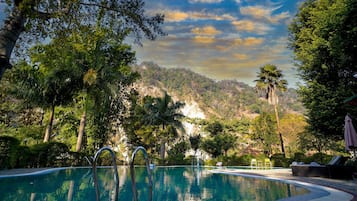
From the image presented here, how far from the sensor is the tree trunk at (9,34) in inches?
193

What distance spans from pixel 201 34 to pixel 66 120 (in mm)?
39825

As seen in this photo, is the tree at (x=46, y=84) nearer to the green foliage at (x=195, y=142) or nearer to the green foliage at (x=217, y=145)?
the green foliage at (x=195, y=142)

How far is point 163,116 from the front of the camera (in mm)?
27641

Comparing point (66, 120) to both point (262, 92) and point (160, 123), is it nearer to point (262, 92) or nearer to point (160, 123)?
point (160, 123)

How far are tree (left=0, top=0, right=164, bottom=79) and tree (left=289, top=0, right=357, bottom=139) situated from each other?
8.42 meters

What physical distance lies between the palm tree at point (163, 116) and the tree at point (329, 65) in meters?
15.3

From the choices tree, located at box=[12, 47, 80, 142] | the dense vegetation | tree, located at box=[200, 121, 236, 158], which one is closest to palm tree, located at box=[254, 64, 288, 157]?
the dense vegetation

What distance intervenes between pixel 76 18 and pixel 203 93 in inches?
3200

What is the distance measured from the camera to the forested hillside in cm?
7856

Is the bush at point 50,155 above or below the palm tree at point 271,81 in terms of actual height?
below

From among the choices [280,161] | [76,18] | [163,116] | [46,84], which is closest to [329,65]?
[280,161]

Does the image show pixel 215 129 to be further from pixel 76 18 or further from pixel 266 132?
pixel 76 18

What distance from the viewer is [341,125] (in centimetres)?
1268

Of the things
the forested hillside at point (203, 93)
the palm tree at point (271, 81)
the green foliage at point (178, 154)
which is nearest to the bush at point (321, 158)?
the palm tree at point (271, 81)
